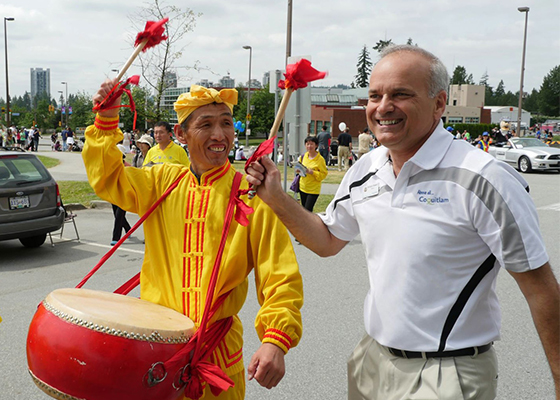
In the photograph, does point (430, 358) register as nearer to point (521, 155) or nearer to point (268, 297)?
point (268, 297)

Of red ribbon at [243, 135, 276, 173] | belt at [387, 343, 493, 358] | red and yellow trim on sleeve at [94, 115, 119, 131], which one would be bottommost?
Answer: belt at [387, 343, 493, 358]

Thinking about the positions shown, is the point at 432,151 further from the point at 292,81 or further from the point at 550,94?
the point at 550,94

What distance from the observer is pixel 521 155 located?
24.1 metres

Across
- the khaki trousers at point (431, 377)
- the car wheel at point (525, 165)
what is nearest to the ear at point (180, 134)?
the khaki trousers at point (431, 377)

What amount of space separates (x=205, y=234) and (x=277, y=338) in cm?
59

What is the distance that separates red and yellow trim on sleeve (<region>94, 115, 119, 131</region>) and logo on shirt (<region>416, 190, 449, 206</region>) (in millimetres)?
1373

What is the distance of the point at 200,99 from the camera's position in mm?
2678

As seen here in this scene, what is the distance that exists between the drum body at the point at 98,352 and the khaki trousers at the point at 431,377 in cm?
80

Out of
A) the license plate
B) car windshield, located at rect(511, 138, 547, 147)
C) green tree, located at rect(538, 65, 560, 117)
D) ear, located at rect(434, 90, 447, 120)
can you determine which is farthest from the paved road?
green tree, located at rect(538, 65, 560, 117)

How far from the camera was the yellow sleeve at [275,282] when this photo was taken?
2.33 metres

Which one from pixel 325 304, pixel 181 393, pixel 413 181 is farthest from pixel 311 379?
pixel 413 181

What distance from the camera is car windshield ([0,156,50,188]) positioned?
8.59 m

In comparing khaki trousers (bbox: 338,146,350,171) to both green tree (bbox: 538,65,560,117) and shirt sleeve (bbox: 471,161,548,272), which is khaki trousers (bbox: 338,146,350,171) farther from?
green tree (bbox: 538,65,560,117)

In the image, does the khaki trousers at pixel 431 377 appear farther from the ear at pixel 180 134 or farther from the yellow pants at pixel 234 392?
the ear at pixel 180 134
